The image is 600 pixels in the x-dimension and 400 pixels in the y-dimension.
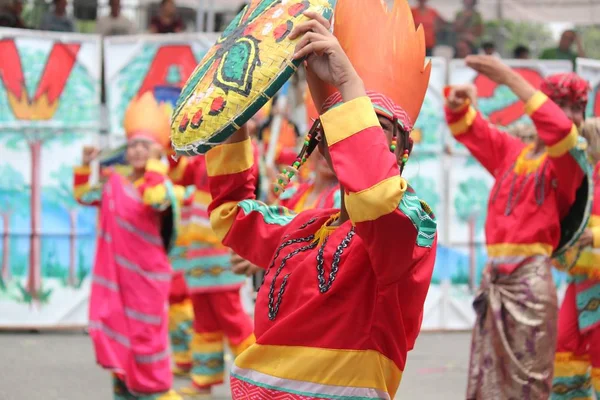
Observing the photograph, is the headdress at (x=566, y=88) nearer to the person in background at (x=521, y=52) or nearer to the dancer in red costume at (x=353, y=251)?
the dancer in red costume at (x=353, y=251)

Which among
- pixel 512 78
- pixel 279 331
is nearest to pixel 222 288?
pixel 512 78

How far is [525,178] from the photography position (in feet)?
17.5

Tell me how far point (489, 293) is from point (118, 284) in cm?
221

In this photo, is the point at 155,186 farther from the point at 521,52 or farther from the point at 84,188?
the point at 521,52

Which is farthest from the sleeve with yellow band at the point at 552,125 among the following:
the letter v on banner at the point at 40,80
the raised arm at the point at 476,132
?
the letter v on banner at the point at 40,80

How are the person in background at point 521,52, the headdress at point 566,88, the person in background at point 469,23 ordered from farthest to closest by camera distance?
the person in background at point 469,23
the person in background at point 521,52
the headdress at point 566,88

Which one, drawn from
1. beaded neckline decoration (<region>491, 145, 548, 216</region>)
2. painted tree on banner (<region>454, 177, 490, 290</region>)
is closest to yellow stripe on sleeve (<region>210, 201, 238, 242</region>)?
beaded neckline decoration (<region>491, 145, 548, 216</region>)

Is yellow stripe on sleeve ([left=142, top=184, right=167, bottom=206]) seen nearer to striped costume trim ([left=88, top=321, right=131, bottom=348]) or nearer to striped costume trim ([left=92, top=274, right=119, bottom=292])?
striped costume trim ([left=92, top=274, right=119, bottom=292])

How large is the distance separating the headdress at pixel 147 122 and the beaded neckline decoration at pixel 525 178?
7.81 feet

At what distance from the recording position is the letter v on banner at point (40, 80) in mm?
10008

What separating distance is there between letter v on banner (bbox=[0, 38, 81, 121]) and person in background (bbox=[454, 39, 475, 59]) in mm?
4403

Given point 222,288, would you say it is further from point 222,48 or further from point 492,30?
point 492,30

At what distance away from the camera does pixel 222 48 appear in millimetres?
2707

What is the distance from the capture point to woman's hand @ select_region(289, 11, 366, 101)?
2391 millimetres
